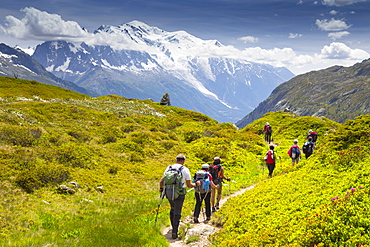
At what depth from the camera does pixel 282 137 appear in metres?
44.6

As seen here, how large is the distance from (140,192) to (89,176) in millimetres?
4105

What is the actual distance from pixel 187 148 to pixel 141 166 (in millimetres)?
10065

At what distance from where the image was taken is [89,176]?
19.2 m

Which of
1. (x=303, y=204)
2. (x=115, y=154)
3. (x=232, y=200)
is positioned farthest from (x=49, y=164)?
(x=303, y=204)

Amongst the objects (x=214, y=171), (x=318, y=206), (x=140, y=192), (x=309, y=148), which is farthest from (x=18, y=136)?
(x=309, y=148)

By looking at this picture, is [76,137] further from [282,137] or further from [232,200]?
[282,137]

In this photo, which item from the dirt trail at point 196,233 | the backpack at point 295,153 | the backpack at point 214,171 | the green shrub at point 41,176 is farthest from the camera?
the backpack at point 295,153

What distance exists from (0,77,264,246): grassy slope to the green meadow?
61 mm

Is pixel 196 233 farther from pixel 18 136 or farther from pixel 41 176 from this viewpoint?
pixel 18 136

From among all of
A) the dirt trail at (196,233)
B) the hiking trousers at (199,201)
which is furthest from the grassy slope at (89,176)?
the hiking trousers at (199,201)

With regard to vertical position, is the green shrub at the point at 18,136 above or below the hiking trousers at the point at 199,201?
above

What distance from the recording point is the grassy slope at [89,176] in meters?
10.6

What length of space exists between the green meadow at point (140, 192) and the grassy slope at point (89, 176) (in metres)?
0.06

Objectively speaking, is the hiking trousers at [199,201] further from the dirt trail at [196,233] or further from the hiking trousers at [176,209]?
the hiking trousers at [176,209]
